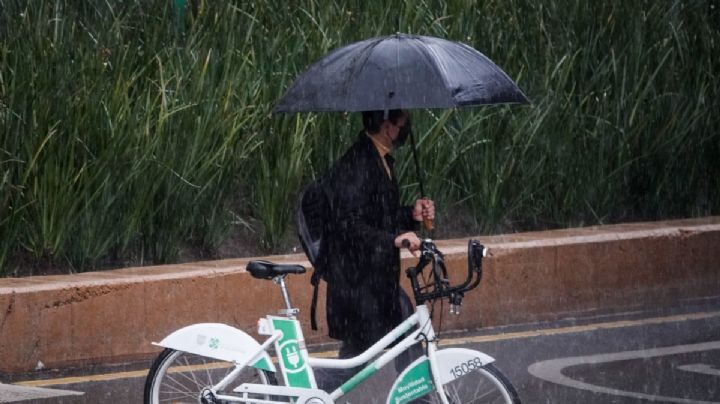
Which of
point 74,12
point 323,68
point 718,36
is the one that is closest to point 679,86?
point 718,36

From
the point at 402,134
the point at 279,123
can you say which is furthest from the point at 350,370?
the point at 279,123

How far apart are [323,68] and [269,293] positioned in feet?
8.77

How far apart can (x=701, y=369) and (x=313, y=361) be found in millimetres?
2877

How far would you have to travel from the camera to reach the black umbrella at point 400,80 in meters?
6.08

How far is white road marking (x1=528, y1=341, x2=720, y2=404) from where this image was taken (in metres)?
7.53

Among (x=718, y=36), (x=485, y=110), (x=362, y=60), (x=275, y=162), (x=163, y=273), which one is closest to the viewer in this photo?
(x=362, y=60)

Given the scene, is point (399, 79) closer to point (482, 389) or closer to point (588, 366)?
point (482, 389)

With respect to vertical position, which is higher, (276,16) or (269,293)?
(276,16)

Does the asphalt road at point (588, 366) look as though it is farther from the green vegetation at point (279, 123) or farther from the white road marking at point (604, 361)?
the green vegetation at point (279, 123)

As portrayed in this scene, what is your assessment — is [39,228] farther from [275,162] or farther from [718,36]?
[718,36]

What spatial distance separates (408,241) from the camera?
5711 millimetres

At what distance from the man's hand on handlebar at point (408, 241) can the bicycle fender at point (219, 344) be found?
630 mm

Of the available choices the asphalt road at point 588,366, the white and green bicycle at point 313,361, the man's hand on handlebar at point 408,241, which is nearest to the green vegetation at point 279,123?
the asphalt road at point 588,366

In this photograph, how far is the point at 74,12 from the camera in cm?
1165
